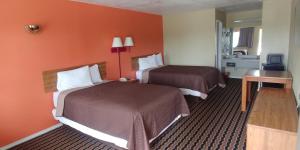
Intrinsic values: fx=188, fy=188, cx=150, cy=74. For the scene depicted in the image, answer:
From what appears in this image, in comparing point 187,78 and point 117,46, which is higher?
A: point 117,46

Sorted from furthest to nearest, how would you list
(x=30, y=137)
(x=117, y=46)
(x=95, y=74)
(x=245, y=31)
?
(x=245, y=31)
(x=117, y=46)
(x=95, y=74)
(x=30, y=137)

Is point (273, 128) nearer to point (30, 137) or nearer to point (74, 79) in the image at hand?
point (74, 79)

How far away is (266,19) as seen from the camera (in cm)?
445

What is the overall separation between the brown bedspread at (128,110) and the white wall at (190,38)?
9.75ft

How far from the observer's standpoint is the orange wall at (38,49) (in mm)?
2615

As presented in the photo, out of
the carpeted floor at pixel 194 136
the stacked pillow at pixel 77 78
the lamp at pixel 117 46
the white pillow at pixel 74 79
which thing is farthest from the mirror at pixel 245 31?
the white pillow at pixel 74 79

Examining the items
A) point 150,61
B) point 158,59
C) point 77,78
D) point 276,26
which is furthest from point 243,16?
point 77,78

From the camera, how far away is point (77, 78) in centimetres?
335

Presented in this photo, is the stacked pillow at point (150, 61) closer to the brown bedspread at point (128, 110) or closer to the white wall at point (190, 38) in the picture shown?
the white wall at point (190, 38)

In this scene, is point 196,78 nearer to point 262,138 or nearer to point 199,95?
point 199,95

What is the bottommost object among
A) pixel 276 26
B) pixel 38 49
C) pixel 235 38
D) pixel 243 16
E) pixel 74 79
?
pixel 74 79

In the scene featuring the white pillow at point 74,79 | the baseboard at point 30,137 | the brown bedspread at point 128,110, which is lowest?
the baseboard at point 30,137

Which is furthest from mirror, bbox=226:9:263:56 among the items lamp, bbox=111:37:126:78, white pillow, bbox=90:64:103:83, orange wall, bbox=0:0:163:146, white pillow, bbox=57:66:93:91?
white pillow, bbox=57:66:93:91

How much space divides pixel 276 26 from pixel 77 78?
4516mm
